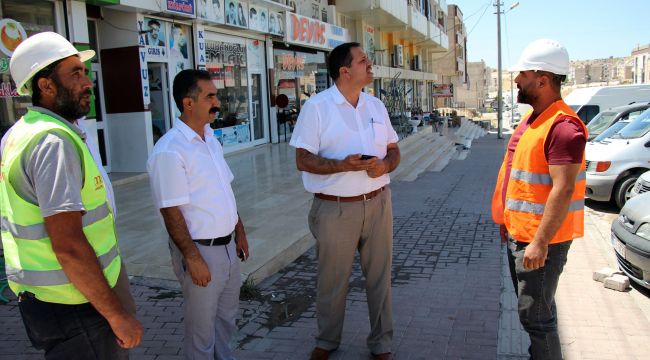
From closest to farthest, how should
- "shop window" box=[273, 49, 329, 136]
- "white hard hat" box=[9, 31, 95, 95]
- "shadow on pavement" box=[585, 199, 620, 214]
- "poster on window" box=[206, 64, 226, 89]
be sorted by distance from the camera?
"white hard hat" box=[9, 31, 95, 95], "shadow on pavement" box=[585, 199, 620, 214], "poster on window" box=[206, 64, 226, 89], "shop window" box=[273, 49, 329, 136]

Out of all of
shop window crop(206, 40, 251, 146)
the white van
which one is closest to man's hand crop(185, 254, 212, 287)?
shop window crop(206, 40, 251, 146)

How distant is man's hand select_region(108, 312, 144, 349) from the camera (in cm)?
210

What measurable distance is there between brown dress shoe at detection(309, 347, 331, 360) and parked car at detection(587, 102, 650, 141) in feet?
33.1

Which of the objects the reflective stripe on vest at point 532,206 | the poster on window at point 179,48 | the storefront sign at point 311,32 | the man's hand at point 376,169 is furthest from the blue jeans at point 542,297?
the storefront sign at point 311,32

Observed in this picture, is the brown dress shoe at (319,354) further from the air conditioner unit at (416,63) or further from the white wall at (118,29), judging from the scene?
the air conditioner unit at (416,63)

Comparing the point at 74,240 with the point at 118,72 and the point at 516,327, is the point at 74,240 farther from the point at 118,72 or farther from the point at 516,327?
the point at 118,72

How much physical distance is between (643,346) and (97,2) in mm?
9363

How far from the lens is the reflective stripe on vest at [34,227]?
203 cm

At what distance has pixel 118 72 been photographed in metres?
10.7

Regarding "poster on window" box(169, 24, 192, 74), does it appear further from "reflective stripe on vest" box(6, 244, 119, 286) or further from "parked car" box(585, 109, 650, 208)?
"reflective stripe on vest" box(6, 244, 119, 286)

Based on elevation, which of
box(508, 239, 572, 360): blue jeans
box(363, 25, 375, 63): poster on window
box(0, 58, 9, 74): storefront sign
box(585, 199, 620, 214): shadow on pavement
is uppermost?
box(363, 25, 375, 63): poster on window

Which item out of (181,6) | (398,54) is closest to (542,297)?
(181,6)

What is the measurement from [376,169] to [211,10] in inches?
403

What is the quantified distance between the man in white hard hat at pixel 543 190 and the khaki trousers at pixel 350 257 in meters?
0.89
